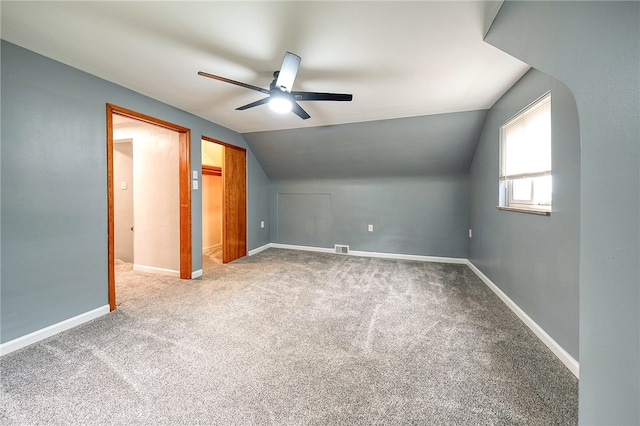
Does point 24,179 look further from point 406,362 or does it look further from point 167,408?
point 406,362

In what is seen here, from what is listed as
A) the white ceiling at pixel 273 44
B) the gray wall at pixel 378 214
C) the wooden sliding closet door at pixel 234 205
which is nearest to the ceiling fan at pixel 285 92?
the white ceiling at pixel 273 44

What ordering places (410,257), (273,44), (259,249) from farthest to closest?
(259,249) → (410,257) → (273,44)

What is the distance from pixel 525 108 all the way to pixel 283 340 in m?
2.98

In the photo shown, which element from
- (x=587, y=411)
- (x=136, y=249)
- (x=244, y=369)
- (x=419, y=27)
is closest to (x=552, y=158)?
(x=419, y=27)

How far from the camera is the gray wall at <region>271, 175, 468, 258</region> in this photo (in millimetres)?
4066

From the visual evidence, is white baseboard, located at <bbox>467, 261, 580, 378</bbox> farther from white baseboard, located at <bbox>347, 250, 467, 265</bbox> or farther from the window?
white baseboard, located at <bbox>347, 250, 467, 265</bbox>

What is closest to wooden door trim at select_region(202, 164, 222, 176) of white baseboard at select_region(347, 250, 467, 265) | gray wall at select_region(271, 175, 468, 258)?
gray wall at select_region(271, 175, 468, 258)

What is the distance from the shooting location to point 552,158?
1.73 m

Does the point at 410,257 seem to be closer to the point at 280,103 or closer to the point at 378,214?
the point at 378,214

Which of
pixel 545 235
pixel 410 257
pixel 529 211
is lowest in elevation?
pixel 410 257

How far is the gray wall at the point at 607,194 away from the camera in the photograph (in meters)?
0.75

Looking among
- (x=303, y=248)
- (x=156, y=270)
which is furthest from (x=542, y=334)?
(x=156, y=270)

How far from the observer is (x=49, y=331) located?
1.91 m

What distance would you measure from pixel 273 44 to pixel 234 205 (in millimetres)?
2919
